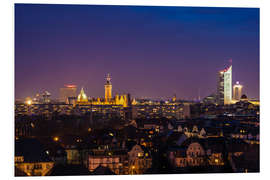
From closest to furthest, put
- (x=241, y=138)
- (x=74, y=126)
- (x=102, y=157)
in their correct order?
(x=102, y=157), (x=241, y=138), (x=74, y=126)

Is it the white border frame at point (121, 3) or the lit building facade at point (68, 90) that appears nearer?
the white border frame at point (121, 3)

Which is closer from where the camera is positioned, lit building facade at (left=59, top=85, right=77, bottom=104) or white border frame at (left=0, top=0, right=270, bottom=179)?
white border frame at (left=0, top=0, right=270, bottom=179)

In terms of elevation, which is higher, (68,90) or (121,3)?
(121,3)

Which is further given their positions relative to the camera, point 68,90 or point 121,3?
point 68,90
